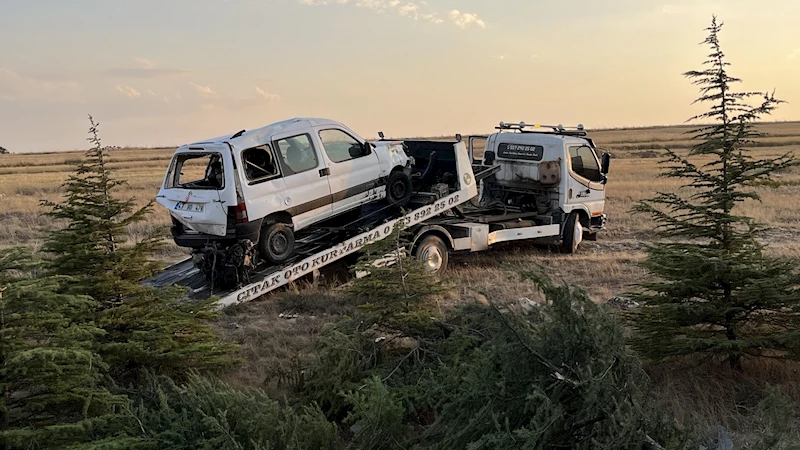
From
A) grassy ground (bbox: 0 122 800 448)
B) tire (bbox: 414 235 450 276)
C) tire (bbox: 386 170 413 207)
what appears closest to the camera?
grassy ground (bbox: 0 122 800 448)

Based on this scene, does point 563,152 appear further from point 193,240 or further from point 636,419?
point 636,419

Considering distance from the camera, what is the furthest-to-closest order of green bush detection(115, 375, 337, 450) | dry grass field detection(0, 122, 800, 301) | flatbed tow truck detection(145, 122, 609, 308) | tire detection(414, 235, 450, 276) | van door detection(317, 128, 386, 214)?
tire detection(414, 235, 450, 276), dry grass field detection(0, 122, 800, 301), van door detection(317, 128, 386, 214), flatbed tow truck detection(145, 122, 609, 308), green bush detection(115, 375, 337, 450)

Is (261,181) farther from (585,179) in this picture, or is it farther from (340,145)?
(585,179)

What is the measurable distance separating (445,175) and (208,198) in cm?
445

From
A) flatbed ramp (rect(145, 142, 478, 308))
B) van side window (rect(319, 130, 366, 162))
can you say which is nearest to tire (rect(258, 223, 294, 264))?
flatbed ramp (rect(145, 142, 478, 308))

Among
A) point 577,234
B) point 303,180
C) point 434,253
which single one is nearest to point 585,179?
point 577,234

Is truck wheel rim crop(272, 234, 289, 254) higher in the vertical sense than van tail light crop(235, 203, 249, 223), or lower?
lower

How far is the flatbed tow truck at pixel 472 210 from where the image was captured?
976cm

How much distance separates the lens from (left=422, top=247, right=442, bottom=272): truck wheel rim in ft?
35.5

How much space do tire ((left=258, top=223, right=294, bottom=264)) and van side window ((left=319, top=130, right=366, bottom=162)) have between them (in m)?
1.44

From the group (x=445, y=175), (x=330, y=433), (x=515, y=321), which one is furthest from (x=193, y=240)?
(x=515, y=321)

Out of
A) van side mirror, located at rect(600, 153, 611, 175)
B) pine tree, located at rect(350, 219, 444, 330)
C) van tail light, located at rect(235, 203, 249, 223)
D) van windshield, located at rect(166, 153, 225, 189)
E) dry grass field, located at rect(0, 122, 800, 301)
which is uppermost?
van windshield, located at rect(166, 153, 225, 189)

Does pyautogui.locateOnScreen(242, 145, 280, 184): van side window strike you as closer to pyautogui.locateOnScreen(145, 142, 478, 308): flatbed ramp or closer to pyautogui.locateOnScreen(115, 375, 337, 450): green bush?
pyautogui.locateOnScreen(145, 142, 478, 308): flatbed ramp

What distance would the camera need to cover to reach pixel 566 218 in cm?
1309
